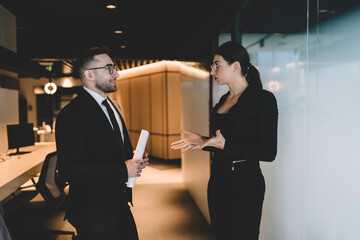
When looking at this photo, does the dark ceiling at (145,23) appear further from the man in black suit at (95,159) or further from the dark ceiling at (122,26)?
the man in black suit at (95,159)

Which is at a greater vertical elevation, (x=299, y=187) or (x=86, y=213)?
(x=299, y=187)

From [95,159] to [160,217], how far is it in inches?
113

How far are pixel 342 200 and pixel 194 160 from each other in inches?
140

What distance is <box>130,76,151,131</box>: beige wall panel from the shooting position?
9.62m

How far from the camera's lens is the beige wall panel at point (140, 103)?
962 cm

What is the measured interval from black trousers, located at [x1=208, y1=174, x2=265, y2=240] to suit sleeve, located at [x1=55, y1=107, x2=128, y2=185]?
635 millimetres

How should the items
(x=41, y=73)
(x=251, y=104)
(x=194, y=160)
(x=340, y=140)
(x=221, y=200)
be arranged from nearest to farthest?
(x=340, y=140), (x=251, y=104), (x=221, y=200), (x=194, y=160), (x=41, y=73)

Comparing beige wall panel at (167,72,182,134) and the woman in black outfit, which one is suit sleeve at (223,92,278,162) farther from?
beige wall panel at (167,72,182,134)

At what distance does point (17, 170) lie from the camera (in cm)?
311

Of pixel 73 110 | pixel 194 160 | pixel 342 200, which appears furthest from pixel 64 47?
pixel 342 200

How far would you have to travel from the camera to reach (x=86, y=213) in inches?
64.7

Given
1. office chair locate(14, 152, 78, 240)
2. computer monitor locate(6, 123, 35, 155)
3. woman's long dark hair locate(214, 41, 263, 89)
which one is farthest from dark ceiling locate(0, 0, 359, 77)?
office chair locate(14, 152, 78, 240)

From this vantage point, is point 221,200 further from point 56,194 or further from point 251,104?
point 56,194

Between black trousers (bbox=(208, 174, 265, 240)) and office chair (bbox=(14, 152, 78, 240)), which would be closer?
black trousers (bbox=(208, 174, 265, 240))
